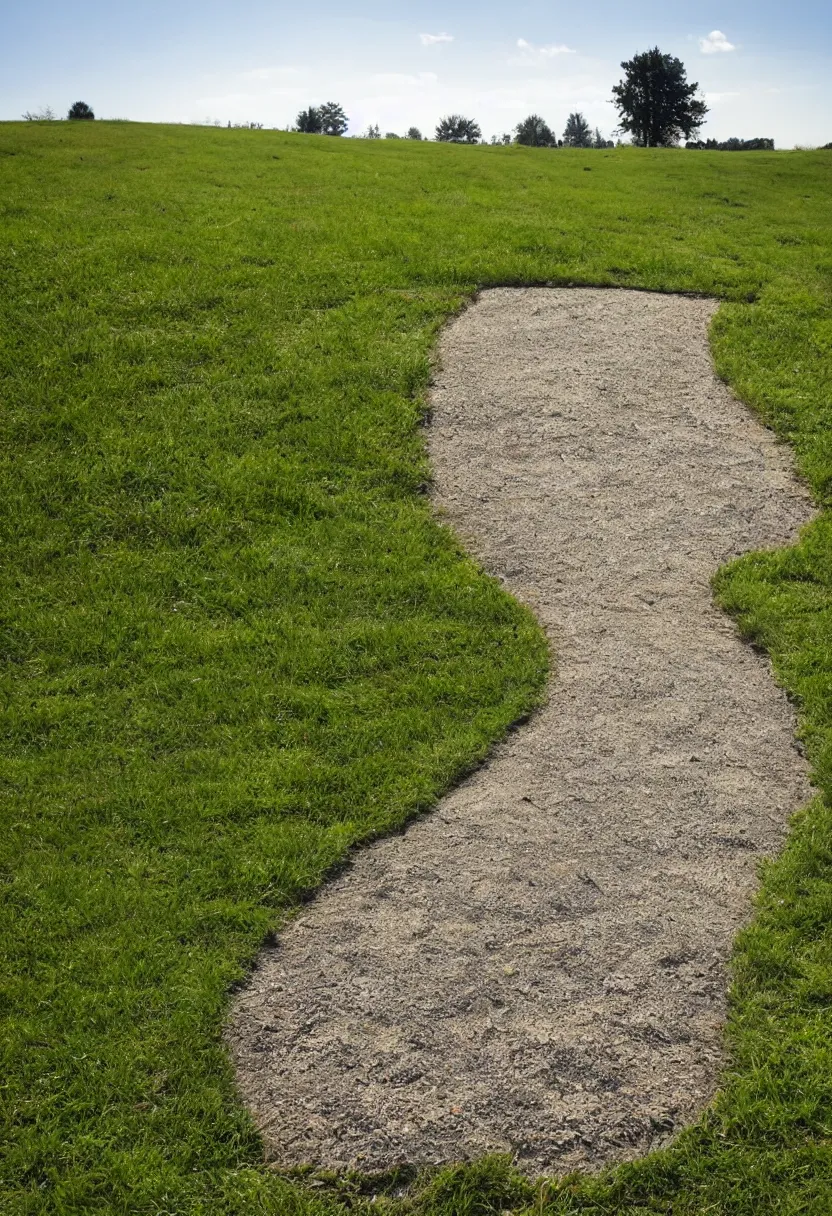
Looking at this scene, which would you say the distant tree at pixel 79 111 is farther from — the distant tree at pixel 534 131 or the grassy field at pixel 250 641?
the distant tree at pixel 534 131

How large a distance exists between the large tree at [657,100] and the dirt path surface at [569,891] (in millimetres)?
57760

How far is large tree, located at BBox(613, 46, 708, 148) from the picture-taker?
6047cm

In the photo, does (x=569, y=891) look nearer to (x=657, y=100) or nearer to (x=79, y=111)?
(x=79, y=111)

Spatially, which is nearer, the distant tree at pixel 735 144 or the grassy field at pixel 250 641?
the grassy field at pixel 250 641

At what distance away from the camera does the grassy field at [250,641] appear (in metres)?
5.00

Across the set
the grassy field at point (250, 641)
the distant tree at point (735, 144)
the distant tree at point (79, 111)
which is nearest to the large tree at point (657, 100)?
the distant tree at point (735, 144)

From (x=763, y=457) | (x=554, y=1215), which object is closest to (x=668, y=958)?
(x=554, y=1215)

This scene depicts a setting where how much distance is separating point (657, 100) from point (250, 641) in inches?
2495

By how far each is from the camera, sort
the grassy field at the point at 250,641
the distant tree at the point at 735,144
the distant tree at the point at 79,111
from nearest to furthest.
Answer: the grassy field at the point at 250,641 < the distant tree at the point at 79,111 < the distant tree at the point at 735,144

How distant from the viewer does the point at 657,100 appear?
61.5 metres

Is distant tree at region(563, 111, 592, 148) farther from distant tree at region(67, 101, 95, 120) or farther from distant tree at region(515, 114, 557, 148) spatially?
distant tree at region(67, 101, 95, 120)

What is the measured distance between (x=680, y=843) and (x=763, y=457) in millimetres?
6499

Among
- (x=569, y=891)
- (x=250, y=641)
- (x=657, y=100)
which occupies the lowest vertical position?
(x=569, y=891)

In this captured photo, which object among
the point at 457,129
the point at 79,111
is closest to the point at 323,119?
the point at 457,129
